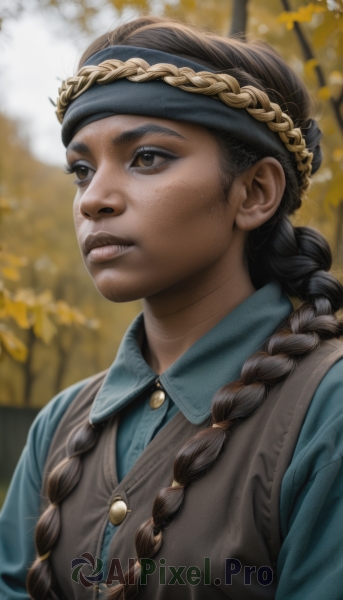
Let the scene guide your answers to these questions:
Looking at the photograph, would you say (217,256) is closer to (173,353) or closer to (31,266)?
(173,353)

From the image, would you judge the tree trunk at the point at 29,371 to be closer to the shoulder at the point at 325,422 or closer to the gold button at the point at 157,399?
the gold button at the point at 157,399

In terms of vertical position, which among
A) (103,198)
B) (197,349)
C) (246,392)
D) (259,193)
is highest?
(103,198)

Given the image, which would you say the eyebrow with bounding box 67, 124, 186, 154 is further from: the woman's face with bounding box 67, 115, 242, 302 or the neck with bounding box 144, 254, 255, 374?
the neck with bounding box 144, 254, 255, 374

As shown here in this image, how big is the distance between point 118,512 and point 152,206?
2.88ft

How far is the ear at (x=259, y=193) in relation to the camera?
6.43 feet

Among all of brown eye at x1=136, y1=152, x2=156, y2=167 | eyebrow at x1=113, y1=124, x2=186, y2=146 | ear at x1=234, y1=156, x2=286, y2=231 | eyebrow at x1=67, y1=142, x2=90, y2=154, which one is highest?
eyebrow at x1=67, y1=142, x2=90, y2=154

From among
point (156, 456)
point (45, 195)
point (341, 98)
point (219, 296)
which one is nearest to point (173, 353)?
point (219, 296)

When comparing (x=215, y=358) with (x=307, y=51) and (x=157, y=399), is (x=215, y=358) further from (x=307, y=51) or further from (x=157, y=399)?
(x=307, y=51)

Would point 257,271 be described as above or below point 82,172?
below

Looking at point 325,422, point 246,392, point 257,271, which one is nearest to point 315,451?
point 325,422

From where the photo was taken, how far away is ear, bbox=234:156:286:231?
196 cm

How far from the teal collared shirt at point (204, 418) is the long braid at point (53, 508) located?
0.10 meters

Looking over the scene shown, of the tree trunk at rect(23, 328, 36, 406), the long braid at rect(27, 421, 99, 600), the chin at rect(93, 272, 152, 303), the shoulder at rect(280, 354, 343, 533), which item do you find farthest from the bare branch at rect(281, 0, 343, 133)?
the tree trunk at rect(23, 328, 36, 406)

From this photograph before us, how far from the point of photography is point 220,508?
1.60 meters
